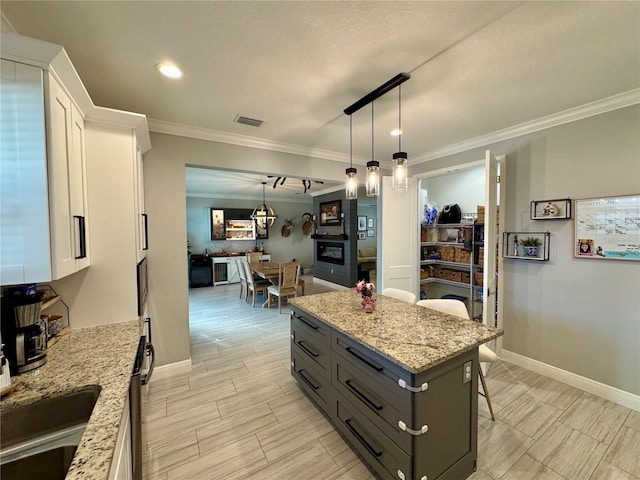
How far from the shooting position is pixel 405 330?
168cm

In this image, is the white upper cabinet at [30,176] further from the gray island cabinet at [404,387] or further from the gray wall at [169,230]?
the gray island cabinet at [404,387]

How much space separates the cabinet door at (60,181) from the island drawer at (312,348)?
5.38 feet

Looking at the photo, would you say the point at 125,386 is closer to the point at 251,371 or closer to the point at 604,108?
the point at 251,371

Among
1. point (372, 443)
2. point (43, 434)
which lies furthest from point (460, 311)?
point (43, 434)

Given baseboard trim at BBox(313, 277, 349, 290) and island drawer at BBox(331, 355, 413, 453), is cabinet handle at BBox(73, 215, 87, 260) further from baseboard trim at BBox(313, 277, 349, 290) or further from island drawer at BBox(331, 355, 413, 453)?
baseboard trim at BBox(313, 277, 349, 290)

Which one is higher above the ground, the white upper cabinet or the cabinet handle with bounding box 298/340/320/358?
the white upper cabinet

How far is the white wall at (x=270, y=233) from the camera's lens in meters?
7.59

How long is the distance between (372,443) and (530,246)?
256cm

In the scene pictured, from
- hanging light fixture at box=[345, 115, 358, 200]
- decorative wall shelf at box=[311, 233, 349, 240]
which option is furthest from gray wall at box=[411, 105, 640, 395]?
decorative wall shelf at box=[311, 233, 349, 240]

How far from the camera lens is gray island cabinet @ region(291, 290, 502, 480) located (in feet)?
4.31

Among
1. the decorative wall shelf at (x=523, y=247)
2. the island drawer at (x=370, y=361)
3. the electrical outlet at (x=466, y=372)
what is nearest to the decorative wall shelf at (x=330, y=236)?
the decorative wall shelf at (x=523, y=247)

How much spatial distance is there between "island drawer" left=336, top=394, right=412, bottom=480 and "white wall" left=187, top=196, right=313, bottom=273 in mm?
6990

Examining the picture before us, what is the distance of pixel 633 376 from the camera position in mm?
2193

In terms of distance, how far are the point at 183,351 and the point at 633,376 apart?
4.28 m
